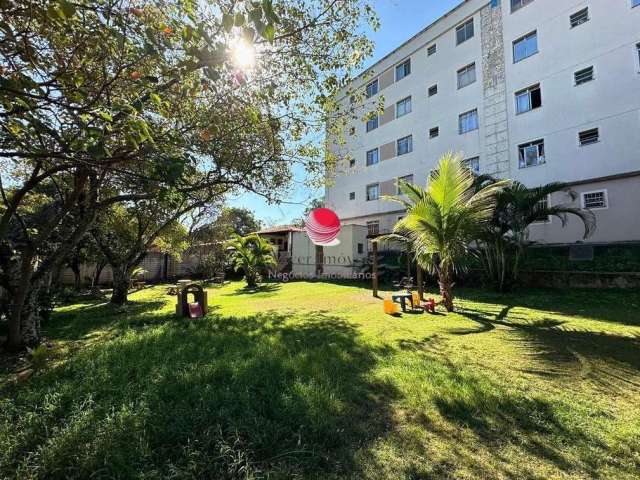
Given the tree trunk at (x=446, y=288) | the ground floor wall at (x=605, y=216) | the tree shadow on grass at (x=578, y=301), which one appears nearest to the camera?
the tree shadow on grass at (x=578, y=301)

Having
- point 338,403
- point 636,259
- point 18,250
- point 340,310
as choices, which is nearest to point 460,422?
point 338,403

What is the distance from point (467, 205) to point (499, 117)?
12.6 meters

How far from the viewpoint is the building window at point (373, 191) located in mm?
24727

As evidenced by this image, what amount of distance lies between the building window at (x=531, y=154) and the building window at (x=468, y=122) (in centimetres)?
317

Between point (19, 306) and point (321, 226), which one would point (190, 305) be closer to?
point (19, 306)

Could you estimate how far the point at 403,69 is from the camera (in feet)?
77.2

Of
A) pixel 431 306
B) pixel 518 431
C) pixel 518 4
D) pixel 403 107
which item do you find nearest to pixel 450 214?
pixel 431 306

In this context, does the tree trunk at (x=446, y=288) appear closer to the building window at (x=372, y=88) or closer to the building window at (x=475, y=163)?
the building window at (x=475, y=163)

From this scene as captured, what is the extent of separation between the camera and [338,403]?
3.43m

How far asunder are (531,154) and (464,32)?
929cm

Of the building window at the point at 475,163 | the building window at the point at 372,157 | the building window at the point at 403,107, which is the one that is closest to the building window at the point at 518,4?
the building window at the point at 403,107

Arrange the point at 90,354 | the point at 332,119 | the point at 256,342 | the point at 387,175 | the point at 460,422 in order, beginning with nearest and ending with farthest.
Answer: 1. the point at 460,422
2. the point at 90,354
3. the point at 256,342
4. the point at 332,119
5. the point at 387,175

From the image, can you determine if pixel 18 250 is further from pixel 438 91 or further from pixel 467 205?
pixel 438 91

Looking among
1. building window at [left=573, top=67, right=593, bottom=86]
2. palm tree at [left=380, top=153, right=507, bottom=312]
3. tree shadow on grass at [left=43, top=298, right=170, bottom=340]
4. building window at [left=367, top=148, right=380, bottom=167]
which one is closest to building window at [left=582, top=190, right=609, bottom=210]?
building window at [left=573, top=67, right=593, bottom=86]
